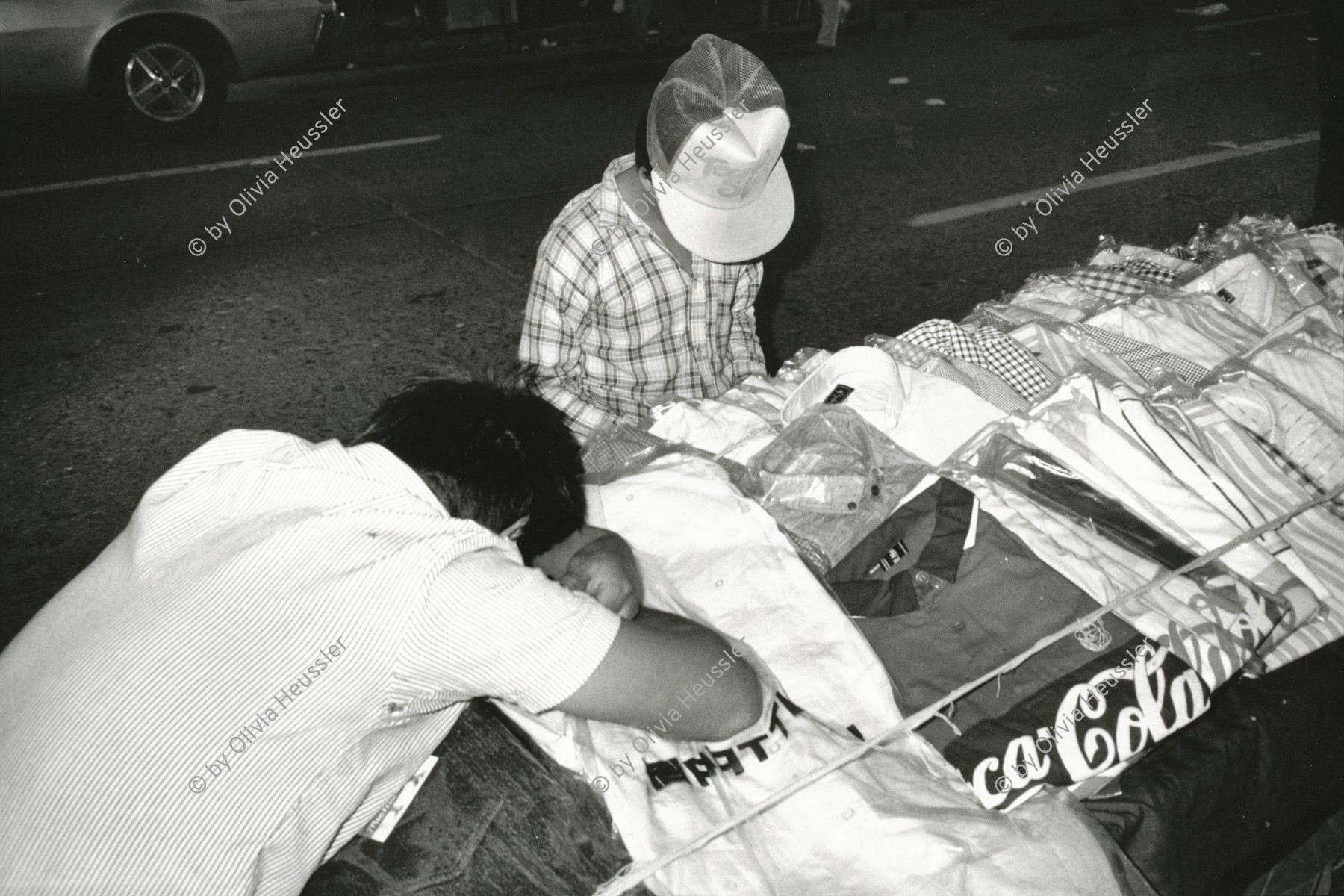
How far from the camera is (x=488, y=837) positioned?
1597mm

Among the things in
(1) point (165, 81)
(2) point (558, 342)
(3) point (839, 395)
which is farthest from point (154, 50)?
(3) point (839, 395)

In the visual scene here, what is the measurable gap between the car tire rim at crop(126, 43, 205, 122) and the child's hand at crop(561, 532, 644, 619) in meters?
6.71

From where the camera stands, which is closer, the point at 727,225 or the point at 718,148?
the point at 718,148

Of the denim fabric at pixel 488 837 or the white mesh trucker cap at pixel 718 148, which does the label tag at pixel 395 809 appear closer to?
the denim fabric at pixel 488 837

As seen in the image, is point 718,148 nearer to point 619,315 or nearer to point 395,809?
point 619,315

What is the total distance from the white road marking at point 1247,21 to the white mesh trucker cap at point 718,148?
11009mm

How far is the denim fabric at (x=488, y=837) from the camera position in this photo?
154 centimetres

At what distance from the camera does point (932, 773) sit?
168cm

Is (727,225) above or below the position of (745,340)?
above

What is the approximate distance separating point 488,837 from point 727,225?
5.09 ft

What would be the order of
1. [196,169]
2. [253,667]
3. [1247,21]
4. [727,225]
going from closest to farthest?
[253,667] → [727,225] → [196,169] → [1247,21]

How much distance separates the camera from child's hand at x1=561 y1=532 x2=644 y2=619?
1.86 m

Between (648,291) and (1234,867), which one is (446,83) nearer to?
(648,291)

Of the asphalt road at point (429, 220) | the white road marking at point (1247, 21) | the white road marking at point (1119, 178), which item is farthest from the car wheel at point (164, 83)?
the white road marking at point (1247, 21)
